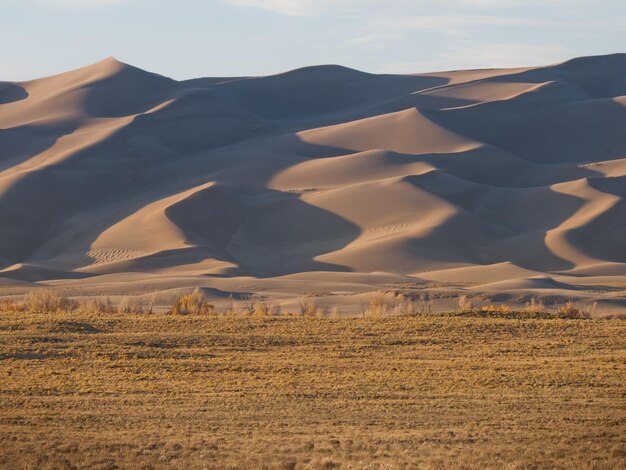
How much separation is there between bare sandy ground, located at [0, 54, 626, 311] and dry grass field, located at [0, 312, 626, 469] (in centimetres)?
1335

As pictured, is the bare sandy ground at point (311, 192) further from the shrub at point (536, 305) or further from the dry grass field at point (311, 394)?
the dry grass field at point (311, 394)

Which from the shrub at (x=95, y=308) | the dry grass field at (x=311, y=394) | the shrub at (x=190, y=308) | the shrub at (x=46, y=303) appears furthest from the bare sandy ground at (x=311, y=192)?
the dry grass field at (x=311, y=394)

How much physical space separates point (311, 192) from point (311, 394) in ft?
175

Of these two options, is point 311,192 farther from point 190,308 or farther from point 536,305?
point 190,308

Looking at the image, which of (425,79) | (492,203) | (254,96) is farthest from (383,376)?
(425,79)

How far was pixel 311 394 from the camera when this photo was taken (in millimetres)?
15602

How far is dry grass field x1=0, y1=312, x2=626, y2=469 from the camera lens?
38.3 feet

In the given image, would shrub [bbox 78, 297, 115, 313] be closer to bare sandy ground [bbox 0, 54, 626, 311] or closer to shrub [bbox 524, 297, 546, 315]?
bare sandy ground [bbox 0, 54, 626, 311]

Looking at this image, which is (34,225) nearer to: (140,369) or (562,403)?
(140,369)

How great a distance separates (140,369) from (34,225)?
50.7 meters

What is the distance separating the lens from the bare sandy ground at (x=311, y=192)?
170 feet

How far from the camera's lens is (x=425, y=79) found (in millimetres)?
121875

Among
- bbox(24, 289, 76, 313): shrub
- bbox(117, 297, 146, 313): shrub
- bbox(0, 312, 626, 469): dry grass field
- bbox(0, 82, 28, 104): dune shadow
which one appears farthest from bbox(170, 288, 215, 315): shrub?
bbox(0, 82, 28, 104): dune shadow

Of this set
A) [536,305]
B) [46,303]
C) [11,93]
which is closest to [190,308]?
[46,303]
